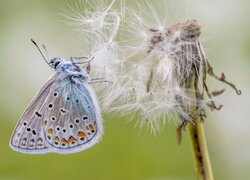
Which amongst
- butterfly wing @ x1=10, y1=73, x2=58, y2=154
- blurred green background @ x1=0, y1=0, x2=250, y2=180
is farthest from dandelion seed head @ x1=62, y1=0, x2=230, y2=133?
blurred green background @ x1=0, y1=0, x2=250, y2=180

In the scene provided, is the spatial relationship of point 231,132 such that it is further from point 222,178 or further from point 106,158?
point 106,158

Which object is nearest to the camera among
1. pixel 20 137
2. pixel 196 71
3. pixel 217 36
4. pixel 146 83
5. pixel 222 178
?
pixel 196 71

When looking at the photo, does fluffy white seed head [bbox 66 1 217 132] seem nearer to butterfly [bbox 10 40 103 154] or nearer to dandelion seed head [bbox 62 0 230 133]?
dandelion seed head [bbox 62 0 230 133]

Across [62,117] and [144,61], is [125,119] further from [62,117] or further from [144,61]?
[144,61]

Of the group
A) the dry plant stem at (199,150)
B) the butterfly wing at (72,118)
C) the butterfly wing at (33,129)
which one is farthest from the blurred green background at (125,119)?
the dry plant stem at (199,150)

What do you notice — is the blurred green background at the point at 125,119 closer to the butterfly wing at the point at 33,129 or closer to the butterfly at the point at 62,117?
the butterfly at the point at 62,117

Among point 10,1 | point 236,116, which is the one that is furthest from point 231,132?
point 10,1
